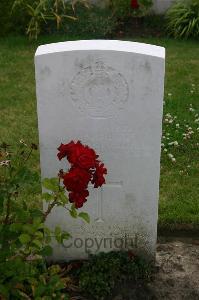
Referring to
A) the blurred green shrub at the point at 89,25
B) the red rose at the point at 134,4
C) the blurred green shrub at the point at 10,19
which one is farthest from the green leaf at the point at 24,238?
the red rose at the point at 134,4

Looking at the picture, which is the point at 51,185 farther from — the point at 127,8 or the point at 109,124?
the point at 127,8

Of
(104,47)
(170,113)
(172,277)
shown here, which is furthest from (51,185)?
(170,113)

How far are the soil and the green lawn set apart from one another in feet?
1.12

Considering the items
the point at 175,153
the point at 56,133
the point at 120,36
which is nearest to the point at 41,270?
the point at 56,133

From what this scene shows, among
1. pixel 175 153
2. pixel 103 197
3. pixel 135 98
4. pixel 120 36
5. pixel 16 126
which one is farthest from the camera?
pixel 120 36

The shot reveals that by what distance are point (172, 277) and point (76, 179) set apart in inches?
50.7

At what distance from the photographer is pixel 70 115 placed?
3484 mm

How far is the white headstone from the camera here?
3.35 m

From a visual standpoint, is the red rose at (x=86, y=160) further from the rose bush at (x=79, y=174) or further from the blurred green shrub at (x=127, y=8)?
the blurred green shrub at (x=127, y=8)

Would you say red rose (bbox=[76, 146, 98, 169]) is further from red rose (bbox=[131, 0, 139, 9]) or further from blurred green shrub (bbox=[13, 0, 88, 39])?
red rose (bbox=[131, 0, 139, 9])

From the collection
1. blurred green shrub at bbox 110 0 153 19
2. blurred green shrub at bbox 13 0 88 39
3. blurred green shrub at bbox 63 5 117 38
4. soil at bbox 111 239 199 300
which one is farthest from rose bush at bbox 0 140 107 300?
blurred green shrub at bbox 110 0 153 19

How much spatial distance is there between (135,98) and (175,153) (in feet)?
7.19

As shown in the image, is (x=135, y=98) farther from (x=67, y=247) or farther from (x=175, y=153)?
(x=175, y=153)

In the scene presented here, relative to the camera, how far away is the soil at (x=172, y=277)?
143 inches
